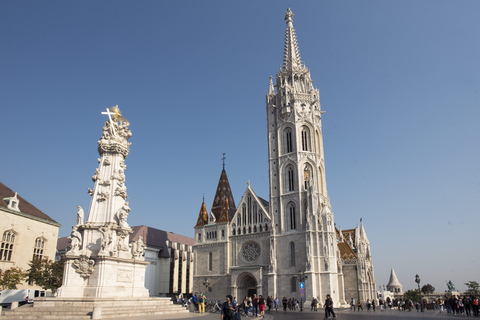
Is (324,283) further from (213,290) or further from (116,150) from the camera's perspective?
(116,150)

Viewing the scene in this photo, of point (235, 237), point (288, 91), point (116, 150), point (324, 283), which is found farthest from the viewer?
point (288, 91)

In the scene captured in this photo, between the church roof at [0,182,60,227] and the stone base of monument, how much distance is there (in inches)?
807

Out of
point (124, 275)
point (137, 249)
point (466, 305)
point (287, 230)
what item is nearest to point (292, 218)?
point (287, 230)

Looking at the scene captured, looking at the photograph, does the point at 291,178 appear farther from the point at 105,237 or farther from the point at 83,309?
the point at 83,309

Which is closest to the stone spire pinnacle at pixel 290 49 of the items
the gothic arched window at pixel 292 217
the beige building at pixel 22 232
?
the gothic arched window at pixel 292 217

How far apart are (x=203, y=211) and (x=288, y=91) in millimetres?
20664

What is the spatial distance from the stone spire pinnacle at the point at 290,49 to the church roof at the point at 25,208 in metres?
36.5

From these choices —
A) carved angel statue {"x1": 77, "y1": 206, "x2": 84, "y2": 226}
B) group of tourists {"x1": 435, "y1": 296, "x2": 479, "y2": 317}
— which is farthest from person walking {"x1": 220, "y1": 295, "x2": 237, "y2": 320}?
group of tourists {"x1": 435, "y1": 296, "x2": 479, "y2": 317}

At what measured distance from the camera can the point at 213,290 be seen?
152ft

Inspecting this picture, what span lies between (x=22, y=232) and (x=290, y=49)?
41.6 m

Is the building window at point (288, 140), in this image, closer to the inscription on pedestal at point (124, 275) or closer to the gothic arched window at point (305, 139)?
the gothic arched window at point (305, 139)

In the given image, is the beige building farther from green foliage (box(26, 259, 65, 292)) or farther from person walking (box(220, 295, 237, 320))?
person walking (box(220, 295, 237, 320))

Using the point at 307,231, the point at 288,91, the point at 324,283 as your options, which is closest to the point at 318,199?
the point at 307,231

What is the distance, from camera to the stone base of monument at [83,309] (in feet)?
50.2
